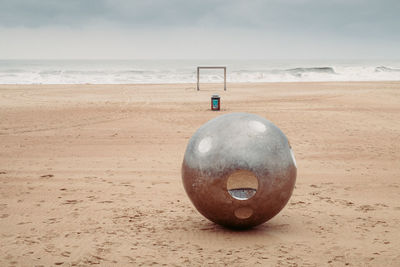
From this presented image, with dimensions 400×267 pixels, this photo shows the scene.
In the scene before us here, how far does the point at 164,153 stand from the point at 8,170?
343 cm

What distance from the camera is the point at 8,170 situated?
30.6 feet

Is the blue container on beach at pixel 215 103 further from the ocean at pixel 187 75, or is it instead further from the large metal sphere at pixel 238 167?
the ocean at pixel 187 75

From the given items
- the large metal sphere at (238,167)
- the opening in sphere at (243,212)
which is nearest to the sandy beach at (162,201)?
the opening in sphere at (243,212)

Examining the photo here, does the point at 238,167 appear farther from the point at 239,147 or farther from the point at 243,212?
the point at 243,212

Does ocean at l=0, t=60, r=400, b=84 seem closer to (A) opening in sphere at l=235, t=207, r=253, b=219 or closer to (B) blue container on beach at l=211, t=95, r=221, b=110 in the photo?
(B) blue container on beach at l=211, t=95, r=221, b=110

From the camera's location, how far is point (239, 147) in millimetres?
5188

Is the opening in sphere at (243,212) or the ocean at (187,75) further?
the ocean at (187,75)

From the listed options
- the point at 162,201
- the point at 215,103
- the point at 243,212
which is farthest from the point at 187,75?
the point at 243,212

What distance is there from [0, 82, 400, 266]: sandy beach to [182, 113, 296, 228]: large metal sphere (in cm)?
44

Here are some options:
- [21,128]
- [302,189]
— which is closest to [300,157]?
[302,189]

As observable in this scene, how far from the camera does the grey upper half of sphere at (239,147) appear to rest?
16.9 feet

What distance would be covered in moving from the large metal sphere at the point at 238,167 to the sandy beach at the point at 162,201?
445 mm

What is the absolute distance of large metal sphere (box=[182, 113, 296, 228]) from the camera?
516 centimetres

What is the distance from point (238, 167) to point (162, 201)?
8.14ft
